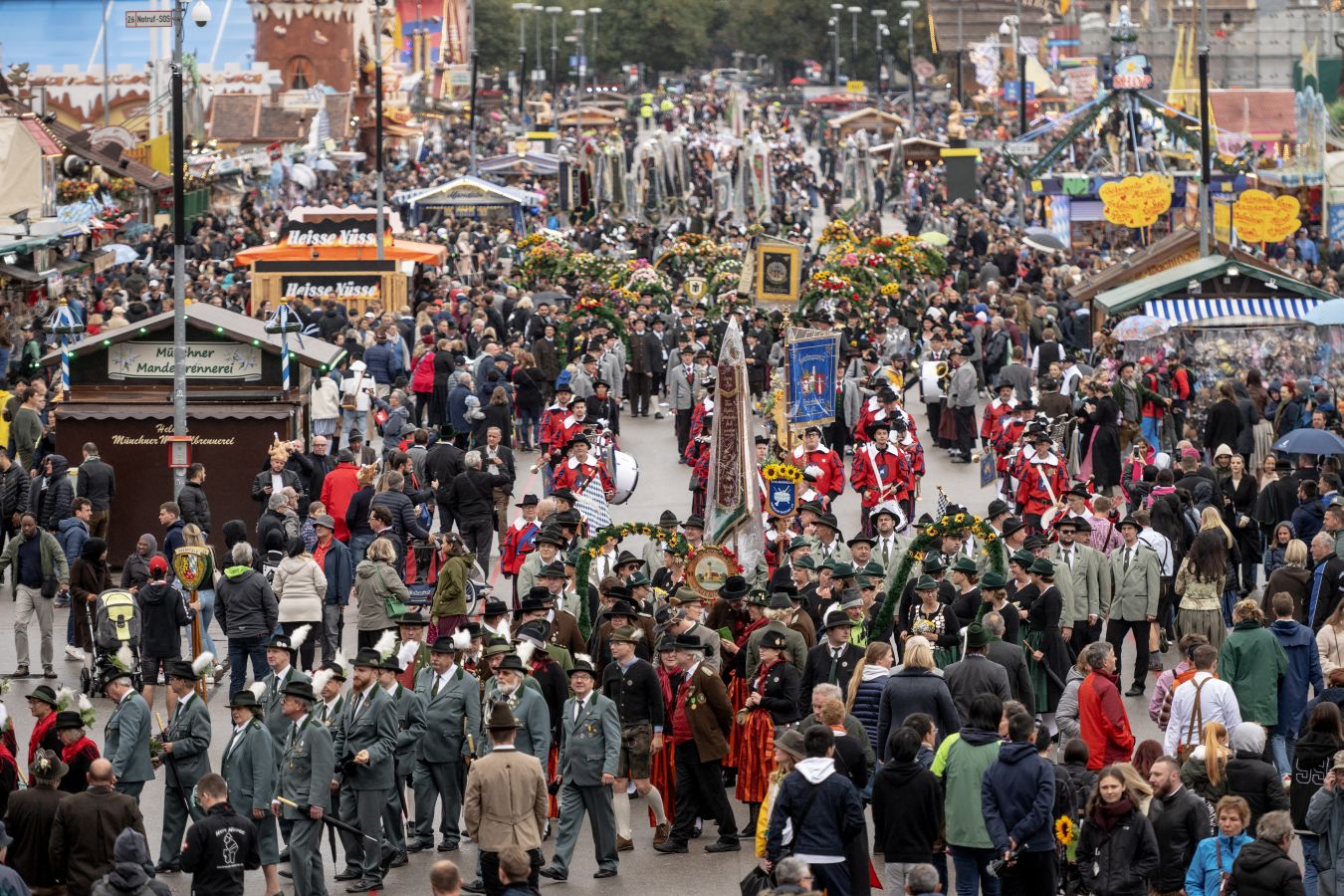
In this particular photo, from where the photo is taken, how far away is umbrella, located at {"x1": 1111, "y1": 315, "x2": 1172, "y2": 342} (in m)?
27.7

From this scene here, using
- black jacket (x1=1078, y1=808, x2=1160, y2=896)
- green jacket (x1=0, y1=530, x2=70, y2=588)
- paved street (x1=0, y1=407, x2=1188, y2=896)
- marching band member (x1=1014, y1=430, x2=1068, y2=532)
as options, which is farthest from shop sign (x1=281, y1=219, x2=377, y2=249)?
black jacket (x1=1078, y1=808, x2=1160, y2=896)

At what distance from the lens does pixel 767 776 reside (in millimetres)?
13469

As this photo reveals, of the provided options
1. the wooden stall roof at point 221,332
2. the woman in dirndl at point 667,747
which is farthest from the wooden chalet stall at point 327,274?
the woman in dirndl at point 667,747

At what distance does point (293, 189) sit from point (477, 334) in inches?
1417

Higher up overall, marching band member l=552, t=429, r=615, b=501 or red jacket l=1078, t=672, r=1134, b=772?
marching band member l=552, t=429, r=615, b=501

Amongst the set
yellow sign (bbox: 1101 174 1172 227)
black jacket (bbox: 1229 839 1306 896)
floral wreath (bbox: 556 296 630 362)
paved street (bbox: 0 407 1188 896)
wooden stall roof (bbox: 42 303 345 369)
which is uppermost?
yellow sign (bbox: 1101 174 1172 227)

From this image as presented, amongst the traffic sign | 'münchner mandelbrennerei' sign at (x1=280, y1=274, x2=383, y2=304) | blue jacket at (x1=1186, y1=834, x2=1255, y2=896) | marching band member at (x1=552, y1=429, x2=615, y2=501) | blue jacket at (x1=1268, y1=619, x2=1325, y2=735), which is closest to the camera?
blue jacket at (x1=1186, y1=834, x2=1255, y2=896)

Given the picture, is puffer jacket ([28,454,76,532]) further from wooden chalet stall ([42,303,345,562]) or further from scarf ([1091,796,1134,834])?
scarf ([1091,796,1134,834])

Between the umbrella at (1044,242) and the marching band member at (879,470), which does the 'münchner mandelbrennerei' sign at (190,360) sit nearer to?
the marching band member at (879,470)

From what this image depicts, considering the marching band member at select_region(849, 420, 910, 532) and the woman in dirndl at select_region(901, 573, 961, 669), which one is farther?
the marching band member at select_region(849, 420, 910, 532)

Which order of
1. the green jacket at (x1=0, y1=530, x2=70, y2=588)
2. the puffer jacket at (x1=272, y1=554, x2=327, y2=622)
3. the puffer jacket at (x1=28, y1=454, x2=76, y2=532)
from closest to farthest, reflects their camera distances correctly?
the puffer jacket at (x1=272, y1=554, x2=327, y2=622), the green jacket at (x1=0, y1=530, x2=70, y2=588), the puffer jacket at (x1=28, y1=454, x2=76, y2=532)

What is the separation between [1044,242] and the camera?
149ft

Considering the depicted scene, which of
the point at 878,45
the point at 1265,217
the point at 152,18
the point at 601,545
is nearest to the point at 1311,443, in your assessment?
the point at 601,545

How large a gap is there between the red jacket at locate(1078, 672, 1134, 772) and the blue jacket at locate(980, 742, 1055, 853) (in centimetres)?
182
